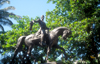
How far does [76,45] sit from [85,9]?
11.8 ft

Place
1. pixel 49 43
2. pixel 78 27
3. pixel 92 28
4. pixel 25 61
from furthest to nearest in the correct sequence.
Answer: pixel 92 28, pixel 78 27, pixel 25 61, pixel 49 43

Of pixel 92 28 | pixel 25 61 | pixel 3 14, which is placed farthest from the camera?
pixel 3 14

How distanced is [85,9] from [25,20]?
8.34 meters

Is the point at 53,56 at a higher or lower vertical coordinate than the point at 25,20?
lower

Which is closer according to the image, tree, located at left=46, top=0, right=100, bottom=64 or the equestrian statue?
the equestrian statue

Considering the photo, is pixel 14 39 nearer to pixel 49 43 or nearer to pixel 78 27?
pixel 49 43

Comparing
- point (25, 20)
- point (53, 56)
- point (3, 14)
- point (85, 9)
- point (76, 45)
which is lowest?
point (53, 56)

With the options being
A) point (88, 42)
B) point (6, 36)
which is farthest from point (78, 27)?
point (6, 36)

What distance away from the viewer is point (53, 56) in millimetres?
12789

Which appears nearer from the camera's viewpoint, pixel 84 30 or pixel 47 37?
pixel 47 37

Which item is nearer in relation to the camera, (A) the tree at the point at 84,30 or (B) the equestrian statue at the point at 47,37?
(B) the equestrian statue at the point at 47,37

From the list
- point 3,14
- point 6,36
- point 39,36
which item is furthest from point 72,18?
point 3,14

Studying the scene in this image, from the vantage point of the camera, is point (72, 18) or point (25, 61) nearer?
point (25, 61)

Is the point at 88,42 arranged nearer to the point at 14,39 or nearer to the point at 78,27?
the point at 78,27
